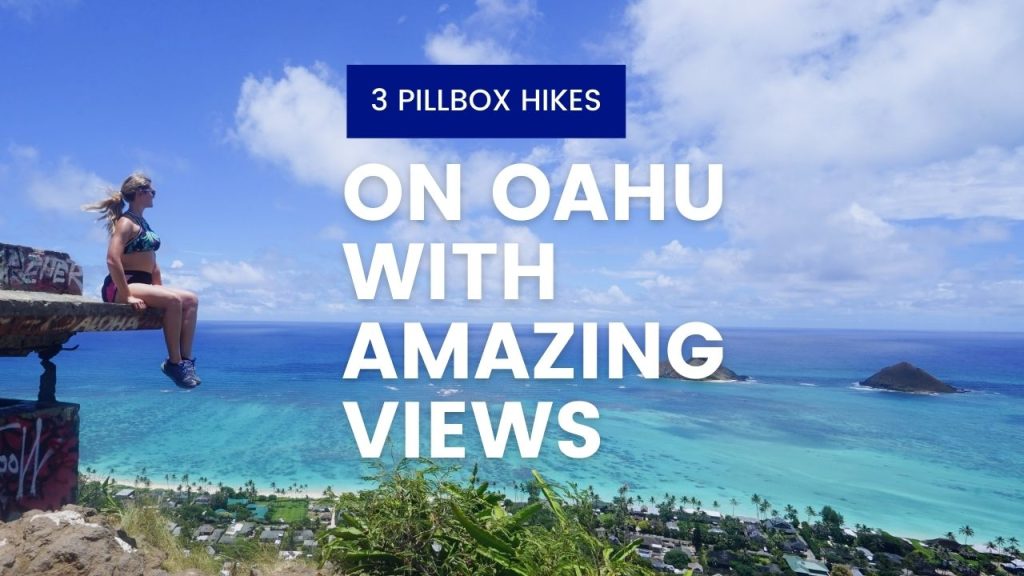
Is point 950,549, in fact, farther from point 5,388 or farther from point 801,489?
point 5,388

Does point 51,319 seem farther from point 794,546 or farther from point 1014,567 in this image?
point 1014,567

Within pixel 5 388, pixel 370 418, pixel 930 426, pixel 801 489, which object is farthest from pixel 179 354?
pixel 5 388

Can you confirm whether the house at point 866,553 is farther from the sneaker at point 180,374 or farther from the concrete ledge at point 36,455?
the concrete ledge at point 36,455

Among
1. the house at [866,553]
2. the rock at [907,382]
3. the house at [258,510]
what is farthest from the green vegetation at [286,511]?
the rock at [907,382]

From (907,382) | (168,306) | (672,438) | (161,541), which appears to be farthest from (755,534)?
(907,382)

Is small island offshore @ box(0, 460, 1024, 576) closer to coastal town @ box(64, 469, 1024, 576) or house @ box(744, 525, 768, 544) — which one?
coastal town @ box(64, 469, 1024, 576)

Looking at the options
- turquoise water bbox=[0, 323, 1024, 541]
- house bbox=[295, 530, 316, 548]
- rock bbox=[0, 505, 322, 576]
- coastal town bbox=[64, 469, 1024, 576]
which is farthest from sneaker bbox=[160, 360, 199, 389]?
turquoise water bbox=[0, 323, 1024, 541]
